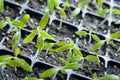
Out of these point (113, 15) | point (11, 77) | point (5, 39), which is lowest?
point (11, 77)

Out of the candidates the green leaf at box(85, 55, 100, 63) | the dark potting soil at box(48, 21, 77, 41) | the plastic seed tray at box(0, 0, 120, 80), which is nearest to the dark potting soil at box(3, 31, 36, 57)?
the plastic seed tray at box(0, 0, 120, 80)

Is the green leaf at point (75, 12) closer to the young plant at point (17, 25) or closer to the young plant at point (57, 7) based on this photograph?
the young plant at point (57, 7)

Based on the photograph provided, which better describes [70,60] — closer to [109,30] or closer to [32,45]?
[32,45]

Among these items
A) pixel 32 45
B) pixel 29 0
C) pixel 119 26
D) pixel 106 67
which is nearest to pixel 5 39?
pixel 32 45

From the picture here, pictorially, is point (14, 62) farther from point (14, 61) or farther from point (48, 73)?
point (48, 73)

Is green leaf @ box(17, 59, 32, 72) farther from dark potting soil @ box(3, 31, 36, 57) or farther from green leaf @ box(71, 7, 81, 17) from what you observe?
green leaf @ box(71, 7, 81, 17)

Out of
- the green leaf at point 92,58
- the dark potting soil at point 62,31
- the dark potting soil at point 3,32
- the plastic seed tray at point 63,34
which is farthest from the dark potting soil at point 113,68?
the dark potting soil at point 3,32

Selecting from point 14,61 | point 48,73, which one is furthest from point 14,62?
point 48,73
